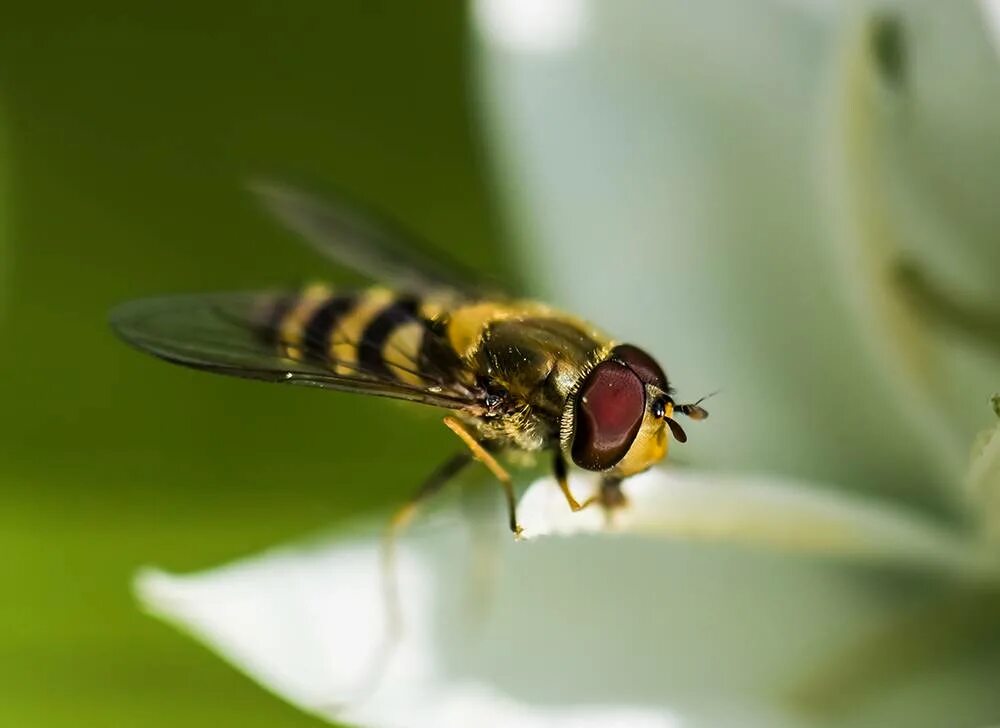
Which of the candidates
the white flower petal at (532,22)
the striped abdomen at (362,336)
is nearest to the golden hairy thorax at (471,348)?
the striped abdomen at (362,336)

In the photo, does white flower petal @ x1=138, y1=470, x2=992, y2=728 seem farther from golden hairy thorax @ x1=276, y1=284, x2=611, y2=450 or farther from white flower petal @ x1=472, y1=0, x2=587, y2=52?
white flower petal @ x1=472, y1=0, x2=587, y2=52

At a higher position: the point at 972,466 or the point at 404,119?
the point at 404,119

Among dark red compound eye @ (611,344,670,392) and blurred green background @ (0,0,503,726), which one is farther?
blurred green background @ (0,0,503,726)

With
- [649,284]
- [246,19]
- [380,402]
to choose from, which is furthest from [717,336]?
[246,19]

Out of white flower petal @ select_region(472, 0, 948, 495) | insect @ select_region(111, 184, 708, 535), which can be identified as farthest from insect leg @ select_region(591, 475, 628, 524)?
white flower petal @ select_region(472, 0, 948, 495)

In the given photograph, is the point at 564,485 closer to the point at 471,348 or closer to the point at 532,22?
the point at 471,348

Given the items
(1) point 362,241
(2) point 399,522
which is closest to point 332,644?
(2) point 399,522

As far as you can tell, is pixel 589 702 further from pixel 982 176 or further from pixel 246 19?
pixel 246 19
